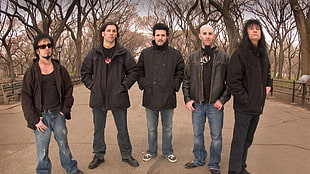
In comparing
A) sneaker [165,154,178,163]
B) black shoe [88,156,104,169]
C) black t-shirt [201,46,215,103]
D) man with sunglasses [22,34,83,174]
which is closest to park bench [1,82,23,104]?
black shoe [88,156,104,169]

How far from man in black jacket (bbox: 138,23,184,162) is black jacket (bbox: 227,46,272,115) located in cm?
90

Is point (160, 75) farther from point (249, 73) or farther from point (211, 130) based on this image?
point (249, 73)

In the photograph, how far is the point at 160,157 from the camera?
3807 millimetres

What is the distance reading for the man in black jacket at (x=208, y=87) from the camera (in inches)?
125

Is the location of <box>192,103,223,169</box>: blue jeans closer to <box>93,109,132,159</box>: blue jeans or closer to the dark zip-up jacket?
<box>93,109,132,159</box>: blue jeans

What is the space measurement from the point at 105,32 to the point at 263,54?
216 cm

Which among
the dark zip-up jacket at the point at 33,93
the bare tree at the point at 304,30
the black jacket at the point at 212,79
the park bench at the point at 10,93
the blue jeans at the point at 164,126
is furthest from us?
the bare tree at the point at 304,30

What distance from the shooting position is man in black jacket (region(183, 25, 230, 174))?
3.17 meters

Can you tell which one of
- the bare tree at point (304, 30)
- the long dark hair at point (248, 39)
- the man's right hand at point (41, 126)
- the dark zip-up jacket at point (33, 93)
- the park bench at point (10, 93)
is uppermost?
the bare tree at point (304, 30)

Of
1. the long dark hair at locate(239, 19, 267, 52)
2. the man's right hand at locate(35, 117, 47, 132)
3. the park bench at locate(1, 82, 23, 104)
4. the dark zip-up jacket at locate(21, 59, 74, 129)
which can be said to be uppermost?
the long dark hair at locate(239, 19, 267, 52)

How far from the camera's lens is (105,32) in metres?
3.28

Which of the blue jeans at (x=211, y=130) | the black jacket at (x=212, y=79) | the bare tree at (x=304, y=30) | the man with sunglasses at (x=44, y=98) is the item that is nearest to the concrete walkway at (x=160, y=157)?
the blue jeans at (x=211, y=130)

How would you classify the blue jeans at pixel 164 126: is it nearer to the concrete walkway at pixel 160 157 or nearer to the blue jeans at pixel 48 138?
the concrete walkway at pixel 160 157

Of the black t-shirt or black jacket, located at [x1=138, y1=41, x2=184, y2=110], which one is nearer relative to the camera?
the black t-shirt
